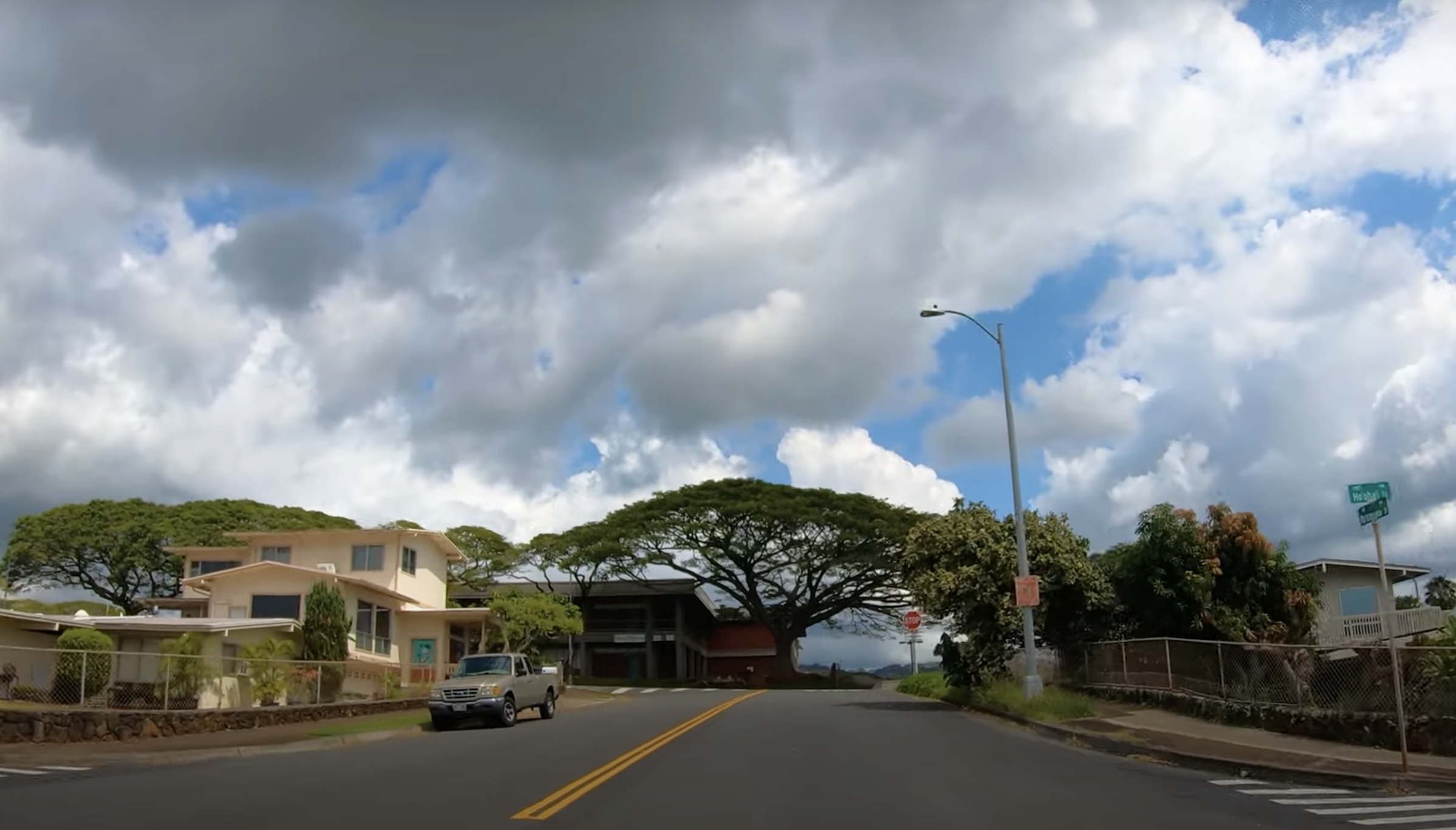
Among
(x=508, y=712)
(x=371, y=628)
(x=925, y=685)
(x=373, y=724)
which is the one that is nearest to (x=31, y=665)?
(x=373, y=724)

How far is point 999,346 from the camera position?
1042 inches

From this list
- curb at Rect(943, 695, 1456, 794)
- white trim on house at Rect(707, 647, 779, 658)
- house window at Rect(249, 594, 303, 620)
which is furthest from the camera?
white trim on house at Rect(707, 647, 779, 658)

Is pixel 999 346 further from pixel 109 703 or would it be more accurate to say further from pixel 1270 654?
pixel 109 703

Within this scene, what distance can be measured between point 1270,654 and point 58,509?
60.9 m

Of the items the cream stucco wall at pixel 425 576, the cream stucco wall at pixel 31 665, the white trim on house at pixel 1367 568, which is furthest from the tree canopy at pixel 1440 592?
the cream stucco wall at pixel 31 665

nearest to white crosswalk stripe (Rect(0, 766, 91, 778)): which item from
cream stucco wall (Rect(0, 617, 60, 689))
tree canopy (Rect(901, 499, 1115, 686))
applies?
cream stucco wall (Rect(0, 617, 60, 689))

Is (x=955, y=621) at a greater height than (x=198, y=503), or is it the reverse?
(x=198, y=503)

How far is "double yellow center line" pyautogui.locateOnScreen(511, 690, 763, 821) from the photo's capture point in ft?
33.6

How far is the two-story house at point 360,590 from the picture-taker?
3525 centimetres

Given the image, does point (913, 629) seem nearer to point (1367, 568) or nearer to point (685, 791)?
point (1367, 568)

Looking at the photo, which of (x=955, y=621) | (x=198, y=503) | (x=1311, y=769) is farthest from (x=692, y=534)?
(x=1311, y=769)

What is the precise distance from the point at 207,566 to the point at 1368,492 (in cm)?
4854

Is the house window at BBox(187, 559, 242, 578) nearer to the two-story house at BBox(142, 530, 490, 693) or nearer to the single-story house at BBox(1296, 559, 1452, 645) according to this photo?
the two-story house at BBox(142, 530, 490, 693)

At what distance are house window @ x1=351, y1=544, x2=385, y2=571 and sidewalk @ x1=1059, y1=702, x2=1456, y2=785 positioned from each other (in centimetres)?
2884
